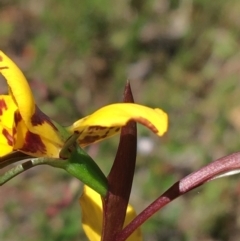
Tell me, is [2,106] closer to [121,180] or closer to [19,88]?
[19,88]

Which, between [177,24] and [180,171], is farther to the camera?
[177,24]

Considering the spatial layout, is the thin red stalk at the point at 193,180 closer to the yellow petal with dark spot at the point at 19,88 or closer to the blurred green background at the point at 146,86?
the yellow petal with dark spot at the point at 19,88

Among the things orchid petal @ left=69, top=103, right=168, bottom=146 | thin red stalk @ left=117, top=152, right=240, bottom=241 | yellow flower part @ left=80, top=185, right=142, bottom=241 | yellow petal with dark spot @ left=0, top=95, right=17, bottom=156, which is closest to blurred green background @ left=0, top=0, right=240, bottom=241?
yellow flower part @ left=80, top=185, right=142, bottom=241

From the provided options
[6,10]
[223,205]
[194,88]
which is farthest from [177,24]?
[223,205]

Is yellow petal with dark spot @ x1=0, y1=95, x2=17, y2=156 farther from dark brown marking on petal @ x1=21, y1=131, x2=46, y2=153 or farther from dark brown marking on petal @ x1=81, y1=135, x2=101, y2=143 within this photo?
dark brown marking on petal @ x1=81, y1=135, x2=101, y2=143

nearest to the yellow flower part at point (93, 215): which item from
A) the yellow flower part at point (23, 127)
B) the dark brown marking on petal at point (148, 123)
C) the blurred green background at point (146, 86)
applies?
the yellow flower part at point (23, 127)

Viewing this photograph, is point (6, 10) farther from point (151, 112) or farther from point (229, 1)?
point (151, 112)
